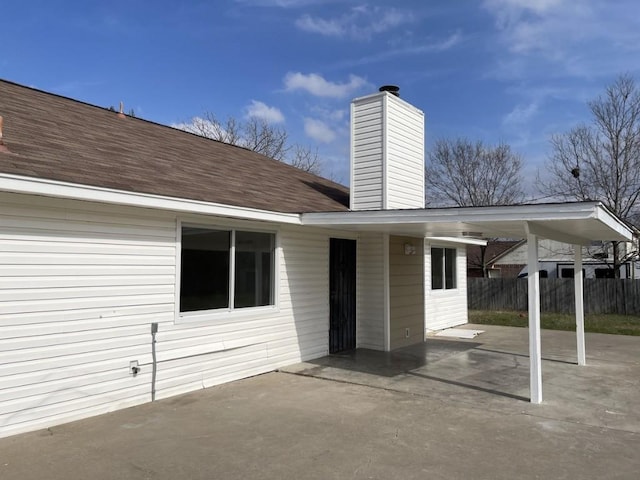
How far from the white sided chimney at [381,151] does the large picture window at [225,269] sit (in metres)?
2.54

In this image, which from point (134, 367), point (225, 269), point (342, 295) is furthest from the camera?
point (342, 295)

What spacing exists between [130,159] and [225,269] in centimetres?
191

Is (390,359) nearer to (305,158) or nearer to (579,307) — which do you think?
(579,307)

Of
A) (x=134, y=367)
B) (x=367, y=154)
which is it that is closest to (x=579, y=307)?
(x=367, y=154)

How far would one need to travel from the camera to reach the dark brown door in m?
8.53

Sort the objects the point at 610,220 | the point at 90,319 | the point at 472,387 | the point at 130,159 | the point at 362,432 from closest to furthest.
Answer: the point at 362,432 → the point at 90,319 → the point at 610,220 → the point at 130,159 → the point at 472,387

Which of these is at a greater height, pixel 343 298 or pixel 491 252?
pixel 491 252

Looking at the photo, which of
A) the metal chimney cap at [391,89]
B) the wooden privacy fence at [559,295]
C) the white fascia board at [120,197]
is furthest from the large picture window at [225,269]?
the wooden privacy fence at [559,295]

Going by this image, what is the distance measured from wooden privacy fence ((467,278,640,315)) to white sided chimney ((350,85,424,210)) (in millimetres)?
9506

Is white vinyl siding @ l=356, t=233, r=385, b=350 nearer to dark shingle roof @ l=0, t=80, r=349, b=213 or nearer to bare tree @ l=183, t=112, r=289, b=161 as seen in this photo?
dark shingle roof @ l=0, t=80, r=349, b=213

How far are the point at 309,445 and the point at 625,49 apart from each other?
12.3m

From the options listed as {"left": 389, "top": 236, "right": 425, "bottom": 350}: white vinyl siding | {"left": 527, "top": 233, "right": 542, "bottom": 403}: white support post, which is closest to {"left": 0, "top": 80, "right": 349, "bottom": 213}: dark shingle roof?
{"left": 389, "top": 236, "right": 425, "bottom": 350}: white vinyl siding

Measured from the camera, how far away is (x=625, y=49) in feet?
37.2

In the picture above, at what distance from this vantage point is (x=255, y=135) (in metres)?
27.5
